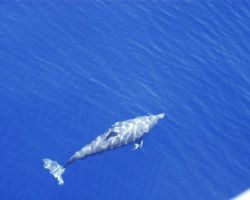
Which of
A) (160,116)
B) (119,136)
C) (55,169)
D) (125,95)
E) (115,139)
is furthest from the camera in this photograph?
(125,95)

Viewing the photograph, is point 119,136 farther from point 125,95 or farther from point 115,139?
point 125,95

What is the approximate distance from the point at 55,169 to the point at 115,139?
95.1 inches

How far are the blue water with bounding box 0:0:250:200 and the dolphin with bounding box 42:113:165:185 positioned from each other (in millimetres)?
298

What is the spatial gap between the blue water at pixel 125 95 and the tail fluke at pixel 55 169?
0.25 m

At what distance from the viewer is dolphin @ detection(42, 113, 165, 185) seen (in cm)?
1741

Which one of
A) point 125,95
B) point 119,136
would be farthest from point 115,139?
point 125,95

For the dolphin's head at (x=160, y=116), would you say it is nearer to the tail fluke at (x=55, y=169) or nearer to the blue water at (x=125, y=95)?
the blue water at (x=125, y=95)

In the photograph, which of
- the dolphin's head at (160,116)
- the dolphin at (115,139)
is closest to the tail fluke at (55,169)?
the dolphin at (115,139)

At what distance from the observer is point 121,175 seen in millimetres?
18125

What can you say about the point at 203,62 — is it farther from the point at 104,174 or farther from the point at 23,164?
the point at 23,164

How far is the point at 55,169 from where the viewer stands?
17125 mm

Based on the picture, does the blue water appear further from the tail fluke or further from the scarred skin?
the scarred skin

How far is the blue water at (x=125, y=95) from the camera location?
17953mm

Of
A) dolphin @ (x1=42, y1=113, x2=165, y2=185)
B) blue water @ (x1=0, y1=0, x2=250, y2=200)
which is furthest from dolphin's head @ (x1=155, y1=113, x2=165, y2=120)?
blue water @ (x1=0, y1=0, x2=250, y2=200)
